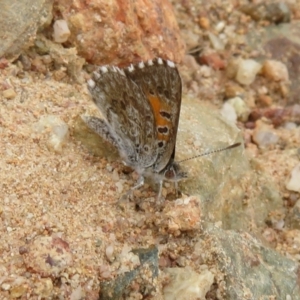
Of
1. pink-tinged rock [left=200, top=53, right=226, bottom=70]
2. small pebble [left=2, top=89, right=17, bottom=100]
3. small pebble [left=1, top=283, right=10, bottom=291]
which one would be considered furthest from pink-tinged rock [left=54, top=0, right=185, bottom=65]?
small pebble [left=1, top=283, right=10, bottom=291]

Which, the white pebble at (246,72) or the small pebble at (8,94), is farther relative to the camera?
the white pebble at (246,72)

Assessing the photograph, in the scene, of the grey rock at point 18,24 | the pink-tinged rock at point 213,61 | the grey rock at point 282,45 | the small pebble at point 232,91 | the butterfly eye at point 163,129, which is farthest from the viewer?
the grey rock at point 282,45

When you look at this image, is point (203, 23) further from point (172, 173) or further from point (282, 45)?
point (172, 173)

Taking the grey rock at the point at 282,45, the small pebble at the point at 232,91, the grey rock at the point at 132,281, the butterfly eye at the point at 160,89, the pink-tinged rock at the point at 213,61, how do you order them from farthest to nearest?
the grey rock at the point at 282,45, the pink-tinged rock at the point at 213,61, the small pebble at the point at 232,91, the butterfly eye at the point at 160,89, the grey rock at the point at 132,281

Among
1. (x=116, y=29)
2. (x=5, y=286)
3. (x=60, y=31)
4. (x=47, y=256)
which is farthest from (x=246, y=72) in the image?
(x=5, y=286)

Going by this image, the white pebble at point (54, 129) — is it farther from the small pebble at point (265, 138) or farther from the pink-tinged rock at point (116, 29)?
the small pebble at point (265, 138)

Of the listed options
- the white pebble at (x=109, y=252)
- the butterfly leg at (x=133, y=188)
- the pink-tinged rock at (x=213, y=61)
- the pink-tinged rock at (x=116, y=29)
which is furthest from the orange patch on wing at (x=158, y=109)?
the pink-tinged rock at (x=213, y=61)

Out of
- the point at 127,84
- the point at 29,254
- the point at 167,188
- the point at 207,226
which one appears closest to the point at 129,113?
the point at 127,84

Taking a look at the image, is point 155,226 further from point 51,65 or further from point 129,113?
point 51,65
